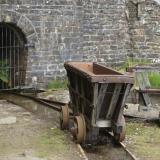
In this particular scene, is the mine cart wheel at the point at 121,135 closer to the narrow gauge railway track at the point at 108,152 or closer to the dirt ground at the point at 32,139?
the narrow gauge railway track at the point at 108,152

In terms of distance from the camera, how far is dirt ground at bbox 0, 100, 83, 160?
8948 millimetres

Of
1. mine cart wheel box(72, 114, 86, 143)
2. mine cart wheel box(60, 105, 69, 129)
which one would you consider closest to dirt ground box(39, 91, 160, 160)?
mine cart wheel box(72, 114, 86, 143)

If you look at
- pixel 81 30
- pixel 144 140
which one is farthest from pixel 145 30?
pixel 144 140

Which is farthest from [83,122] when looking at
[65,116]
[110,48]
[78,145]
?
[110,48]

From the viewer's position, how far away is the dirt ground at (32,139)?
352 inches

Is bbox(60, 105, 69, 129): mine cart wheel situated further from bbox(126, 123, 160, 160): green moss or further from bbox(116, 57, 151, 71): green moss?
bbox(116, 57, 151, 71): green moss

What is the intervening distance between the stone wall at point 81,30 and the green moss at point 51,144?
4873 mm

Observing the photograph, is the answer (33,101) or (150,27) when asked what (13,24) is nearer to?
(33,101)

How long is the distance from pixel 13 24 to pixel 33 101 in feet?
7.80

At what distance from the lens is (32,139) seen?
995 cm

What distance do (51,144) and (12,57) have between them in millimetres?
6238

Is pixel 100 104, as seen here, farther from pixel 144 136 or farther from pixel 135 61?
pixel 135 61

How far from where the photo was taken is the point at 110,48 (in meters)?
16.7

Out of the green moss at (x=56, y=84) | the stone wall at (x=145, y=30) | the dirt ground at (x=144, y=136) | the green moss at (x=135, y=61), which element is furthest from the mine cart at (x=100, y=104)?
the stone wall at (x=145, y=30)
